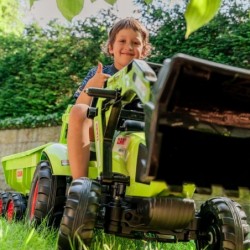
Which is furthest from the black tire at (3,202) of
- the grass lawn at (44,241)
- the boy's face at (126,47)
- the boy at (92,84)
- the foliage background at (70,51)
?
the foliage background at (70,51)

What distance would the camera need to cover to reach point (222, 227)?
2383 millimetres

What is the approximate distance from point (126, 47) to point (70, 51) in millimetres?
5343

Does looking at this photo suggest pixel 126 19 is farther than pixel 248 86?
Yes

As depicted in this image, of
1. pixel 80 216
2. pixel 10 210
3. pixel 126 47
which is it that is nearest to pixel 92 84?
pixel 126 47

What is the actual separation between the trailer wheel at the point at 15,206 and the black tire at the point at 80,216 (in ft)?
5.84

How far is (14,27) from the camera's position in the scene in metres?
13.4

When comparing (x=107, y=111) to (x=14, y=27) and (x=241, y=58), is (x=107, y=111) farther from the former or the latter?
(x=14, y=27)

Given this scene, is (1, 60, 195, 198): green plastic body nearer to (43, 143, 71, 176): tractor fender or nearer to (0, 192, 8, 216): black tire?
(43, 143, 71, 176): tractor fender

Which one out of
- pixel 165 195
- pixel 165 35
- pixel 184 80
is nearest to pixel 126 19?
pixel 165 195

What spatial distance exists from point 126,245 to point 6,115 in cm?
594

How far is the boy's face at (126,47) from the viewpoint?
10.2 ft

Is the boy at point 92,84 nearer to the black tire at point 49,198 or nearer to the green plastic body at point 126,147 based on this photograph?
the green plastic body at point 126,147

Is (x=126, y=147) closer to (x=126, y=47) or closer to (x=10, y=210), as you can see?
(x=126, y=47)

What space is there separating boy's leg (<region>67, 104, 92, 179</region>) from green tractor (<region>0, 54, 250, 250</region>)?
0.10 meters
